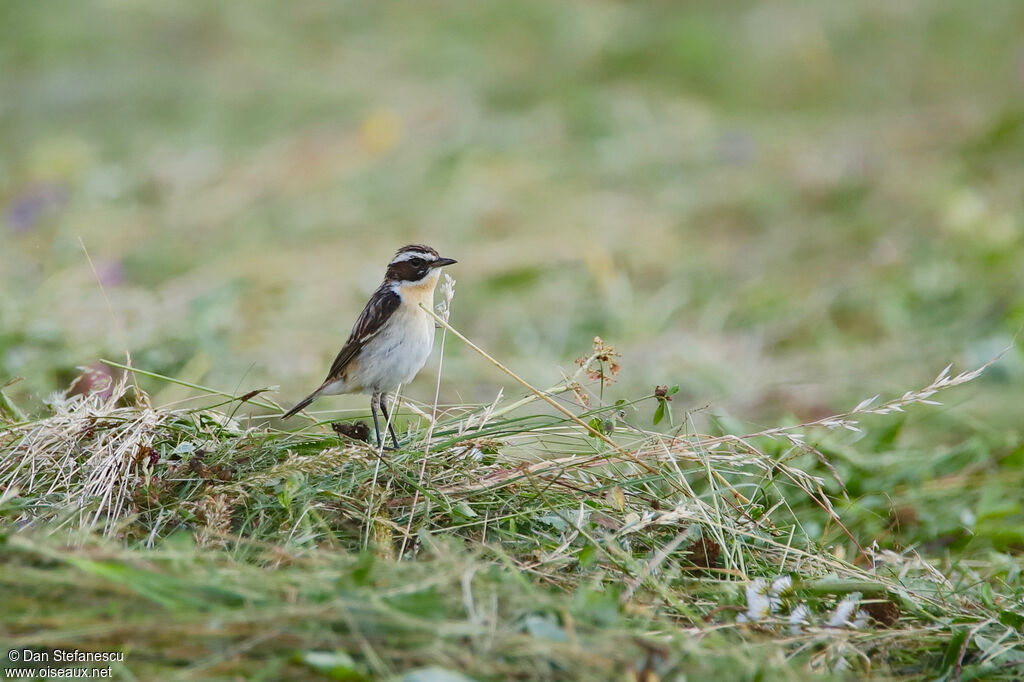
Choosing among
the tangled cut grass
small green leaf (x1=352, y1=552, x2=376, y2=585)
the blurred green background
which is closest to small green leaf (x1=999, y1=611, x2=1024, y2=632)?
the tangled cut grass

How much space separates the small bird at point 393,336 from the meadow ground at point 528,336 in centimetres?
47

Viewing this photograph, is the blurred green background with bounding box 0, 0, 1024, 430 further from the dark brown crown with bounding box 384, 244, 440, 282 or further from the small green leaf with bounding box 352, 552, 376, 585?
the small green leaf with bounding box 352, 552, 376, 585

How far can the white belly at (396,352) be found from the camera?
206 inches

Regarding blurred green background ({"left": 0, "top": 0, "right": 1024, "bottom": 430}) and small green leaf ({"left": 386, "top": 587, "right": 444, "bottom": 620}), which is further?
blurred green background ({"left": 0, "top": 0, "right": 1024, "bottom": 430})

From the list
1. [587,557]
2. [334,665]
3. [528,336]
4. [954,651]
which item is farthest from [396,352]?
[528,336]

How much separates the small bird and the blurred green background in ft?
4.74

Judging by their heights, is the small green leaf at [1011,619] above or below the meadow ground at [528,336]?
below

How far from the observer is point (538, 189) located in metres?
13.0

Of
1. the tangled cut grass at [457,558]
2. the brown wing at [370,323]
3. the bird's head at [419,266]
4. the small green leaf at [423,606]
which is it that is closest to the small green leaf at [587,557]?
the tangled cut grass at [457,558]

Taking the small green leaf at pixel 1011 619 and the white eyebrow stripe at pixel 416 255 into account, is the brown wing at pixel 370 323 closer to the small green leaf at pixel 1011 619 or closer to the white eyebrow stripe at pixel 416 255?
the white eyebrow stripe at pixel 416 255

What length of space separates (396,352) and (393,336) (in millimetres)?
82

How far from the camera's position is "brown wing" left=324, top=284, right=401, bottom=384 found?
536 cm

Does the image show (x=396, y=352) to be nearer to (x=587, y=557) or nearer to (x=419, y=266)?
(x=419, y=266)

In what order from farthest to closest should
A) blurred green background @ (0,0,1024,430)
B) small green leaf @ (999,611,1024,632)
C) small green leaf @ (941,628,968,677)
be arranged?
blurred green background @ (0,0,1024,430), small green leaf @ (999,611,1024,632), small green leaf @ (941,628,968,677)
